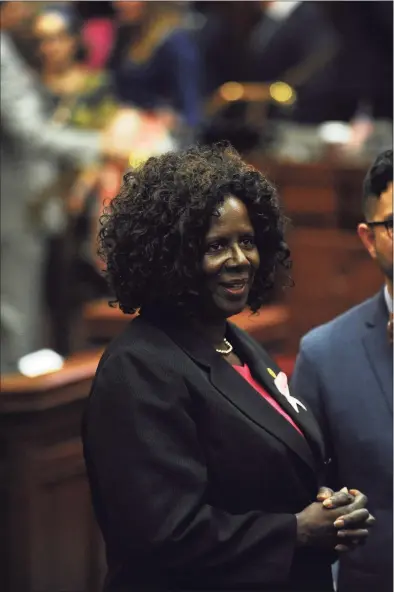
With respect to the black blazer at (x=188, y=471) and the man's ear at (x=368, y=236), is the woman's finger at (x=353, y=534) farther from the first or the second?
the man's ear at (x=368, y=236)

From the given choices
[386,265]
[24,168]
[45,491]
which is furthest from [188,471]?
[24,168]

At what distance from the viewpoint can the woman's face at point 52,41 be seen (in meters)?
5.97

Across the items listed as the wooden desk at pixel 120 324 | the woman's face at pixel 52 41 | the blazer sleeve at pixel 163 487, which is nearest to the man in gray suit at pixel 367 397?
the blazer sleeve at pixel 163 487

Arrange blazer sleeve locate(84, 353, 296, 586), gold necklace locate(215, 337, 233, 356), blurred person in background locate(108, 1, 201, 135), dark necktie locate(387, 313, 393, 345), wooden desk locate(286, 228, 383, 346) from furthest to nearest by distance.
Answer: blurred person in background locate(108, 1, 201, 135) < wooden desk locate(286, 228, 383, 346) < dark necktie locate(387, 313, 393, 345) < gold necklace locate(215, 337, 233, 356) < blazer sleeve locate(84, 353, 296, 586)

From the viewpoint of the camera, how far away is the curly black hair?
1.97 metres

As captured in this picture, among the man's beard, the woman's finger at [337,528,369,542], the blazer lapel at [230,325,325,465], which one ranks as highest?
the man's beard

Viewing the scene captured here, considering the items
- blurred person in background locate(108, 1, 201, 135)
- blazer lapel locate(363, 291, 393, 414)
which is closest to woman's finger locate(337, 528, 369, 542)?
blazer lapel locate(363, 291, 393, 414)

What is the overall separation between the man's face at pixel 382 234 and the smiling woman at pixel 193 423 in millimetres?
501

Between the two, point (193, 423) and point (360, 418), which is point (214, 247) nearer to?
point (193, 423)

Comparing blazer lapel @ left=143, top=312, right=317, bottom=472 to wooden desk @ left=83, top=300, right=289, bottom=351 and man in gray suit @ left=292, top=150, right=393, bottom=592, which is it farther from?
wooden desk @ left=83, top=300, right=289, bottom=351

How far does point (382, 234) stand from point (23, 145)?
104 inches

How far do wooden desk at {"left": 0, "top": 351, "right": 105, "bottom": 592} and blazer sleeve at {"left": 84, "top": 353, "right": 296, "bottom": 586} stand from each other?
143 centimetres

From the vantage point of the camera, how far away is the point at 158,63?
6672 mm

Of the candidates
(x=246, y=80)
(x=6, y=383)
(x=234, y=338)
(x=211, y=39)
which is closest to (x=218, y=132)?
(x=246, y=80)
